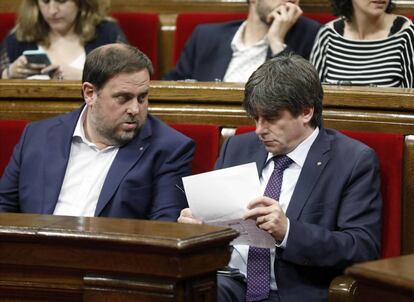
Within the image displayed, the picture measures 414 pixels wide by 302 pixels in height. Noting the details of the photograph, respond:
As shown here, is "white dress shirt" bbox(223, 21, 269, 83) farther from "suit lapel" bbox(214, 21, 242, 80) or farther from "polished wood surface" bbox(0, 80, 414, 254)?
"polished wood surface" bbox(0, 80, 414, 254)

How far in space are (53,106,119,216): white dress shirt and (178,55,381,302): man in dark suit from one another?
0.29 meters

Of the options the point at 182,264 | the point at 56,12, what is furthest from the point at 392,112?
the point at 56,12

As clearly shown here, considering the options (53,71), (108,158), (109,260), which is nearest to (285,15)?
(53,71)

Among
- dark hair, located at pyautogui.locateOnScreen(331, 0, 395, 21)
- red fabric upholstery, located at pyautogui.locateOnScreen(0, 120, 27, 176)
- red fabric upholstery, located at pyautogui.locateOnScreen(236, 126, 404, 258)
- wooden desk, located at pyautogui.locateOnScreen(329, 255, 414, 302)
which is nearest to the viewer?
wooden desk, located at pyautogui.locateOnScreen(329, 255, 414, 302)

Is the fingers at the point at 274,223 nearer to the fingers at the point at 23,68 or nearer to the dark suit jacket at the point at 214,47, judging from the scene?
the dark suit jacket at the point at 214,47

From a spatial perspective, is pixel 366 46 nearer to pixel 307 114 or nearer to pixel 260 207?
pixel 307 114

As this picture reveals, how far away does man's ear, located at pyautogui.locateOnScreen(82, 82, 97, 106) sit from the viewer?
1.87 m

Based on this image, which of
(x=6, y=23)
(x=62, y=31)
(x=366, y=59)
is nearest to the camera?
(x=366, y=59)

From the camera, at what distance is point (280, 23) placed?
233cm

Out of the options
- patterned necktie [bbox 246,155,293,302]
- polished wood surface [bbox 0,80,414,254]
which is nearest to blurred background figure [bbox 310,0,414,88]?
polished wood surface [bbox 0,80,414,254]

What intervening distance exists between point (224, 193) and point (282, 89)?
0.24m

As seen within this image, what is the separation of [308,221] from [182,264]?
512 mm

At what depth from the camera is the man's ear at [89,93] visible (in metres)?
1.87

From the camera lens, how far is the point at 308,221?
5.43 feet
